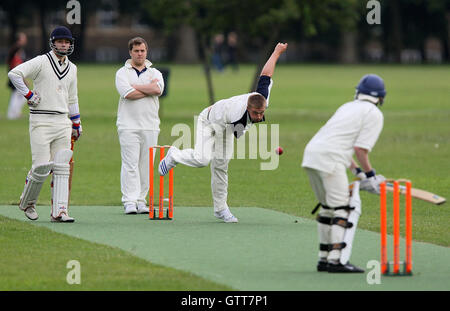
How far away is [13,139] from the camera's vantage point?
24.3 metres

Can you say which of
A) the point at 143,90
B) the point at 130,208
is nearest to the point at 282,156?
Answer: the point at 130,208

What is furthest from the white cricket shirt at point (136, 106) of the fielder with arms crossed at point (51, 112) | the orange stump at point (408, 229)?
the orange stump at point (408, 229)

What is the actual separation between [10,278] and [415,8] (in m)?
81.2

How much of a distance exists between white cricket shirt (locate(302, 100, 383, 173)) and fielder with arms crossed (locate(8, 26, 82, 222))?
3846 millimetres

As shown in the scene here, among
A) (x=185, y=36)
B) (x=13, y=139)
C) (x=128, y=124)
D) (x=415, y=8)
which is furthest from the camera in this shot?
(x=415, y=8)

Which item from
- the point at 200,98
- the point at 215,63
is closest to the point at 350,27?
the point at 200,98

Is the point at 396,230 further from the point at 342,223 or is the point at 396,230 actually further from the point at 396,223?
the point at 342,223

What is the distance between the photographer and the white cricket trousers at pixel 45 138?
11.7 metres

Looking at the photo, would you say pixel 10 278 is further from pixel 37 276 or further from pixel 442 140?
pixel 442 140

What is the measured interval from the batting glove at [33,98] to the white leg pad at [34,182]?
683 millimetres

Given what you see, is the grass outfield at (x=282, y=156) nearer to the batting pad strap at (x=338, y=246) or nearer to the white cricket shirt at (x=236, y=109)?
the batting pad strap at (x=338, y=246)

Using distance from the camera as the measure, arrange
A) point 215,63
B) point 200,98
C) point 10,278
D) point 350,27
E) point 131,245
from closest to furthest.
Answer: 1. point 10,278
2. point 131,245
3. point 350,27
4. point 200,98
5. point 215,63

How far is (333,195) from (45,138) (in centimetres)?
411
